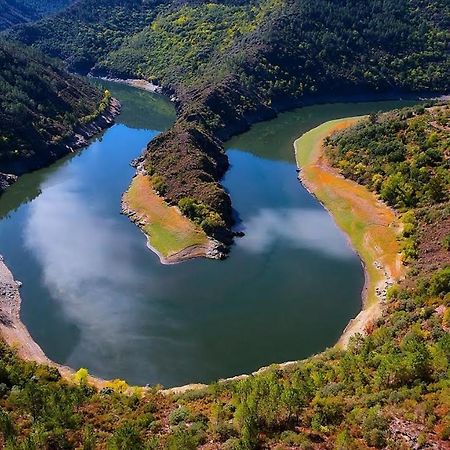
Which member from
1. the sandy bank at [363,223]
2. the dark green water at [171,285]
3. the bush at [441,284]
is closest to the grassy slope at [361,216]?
the sandy bank at [363,223]

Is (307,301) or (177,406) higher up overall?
(177,406)

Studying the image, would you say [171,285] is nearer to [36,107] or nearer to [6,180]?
[6,180]

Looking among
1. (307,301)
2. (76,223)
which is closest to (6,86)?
(76,223)

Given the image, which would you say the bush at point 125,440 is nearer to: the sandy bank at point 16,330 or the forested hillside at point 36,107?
the sandy bank at point 16,330

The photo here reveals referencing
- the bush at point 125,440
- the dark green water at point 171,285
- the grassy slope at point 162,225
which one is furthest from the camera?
the grassy slope at point 162,225

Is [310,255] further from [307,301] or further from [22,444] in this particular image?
[22,444]

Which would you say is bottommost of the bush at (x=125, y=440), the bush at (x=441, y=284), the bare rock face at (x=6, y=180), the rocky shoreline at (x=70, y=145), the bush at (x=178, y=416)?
the rocky shoreline at (x=70, y=145)
